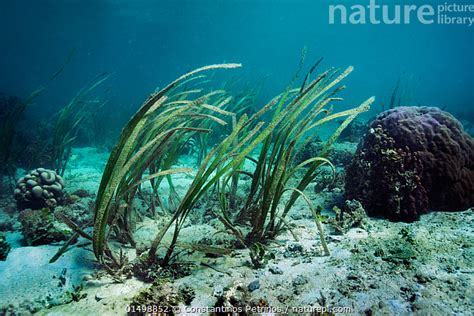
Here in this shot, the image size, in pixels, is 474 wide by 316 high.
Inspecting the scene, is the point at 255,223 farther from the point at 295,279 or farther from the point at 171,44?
the point at 171,44

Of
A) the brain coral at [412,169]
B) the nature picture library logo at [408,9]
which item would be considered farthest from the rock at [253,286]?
the nature picture library logo at [408,9]

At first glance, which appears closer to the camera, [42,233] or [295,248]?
[295,248]

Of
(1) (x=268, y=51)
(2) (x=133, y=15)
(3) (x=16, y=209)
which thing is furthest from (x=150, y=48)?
(3) (x=16, y=209)

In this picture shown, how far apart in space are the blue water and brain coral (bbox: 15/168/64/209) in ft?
7.28

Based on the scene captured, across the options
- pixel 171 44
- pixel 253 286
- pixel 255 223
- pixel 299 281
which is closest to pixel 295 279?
pixel 299 281

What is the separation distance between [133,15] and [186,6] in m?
8.95

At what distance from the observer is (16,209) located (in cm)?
516

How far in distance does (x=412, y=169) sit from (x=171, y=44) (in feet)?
294

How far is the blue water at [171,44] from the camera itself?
3444cm

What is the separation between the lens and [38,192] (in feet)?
16.5

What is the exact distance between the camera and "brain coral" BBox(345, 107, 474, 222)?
12.5 ft

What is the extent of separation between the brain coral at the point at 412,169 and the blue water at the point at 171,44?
6.44ft

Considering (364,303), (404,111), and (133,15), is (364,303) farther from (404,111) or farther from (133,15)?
(133,15)

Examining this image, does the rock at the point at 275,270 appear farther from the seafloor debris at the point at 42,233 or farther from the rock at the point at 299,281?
the seafloor debris at the point at 42,233
